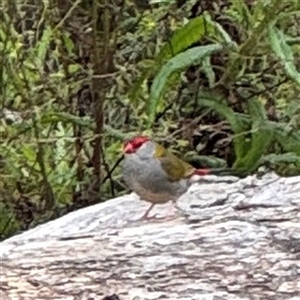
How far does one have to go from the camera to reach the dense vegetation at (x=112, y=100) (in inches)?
147

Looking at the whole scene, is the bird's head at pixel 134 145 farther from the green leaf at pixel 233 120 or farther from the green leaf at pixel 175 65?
the green leaf at pixel 233 120

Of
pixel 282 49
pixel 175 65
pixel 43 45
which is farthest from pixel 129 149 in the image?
pixel 43 45

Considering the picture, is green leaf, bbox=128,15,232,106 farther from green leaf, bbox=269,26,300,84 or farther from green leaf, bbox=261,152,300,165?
green leaf, bbox=261,152,300,165

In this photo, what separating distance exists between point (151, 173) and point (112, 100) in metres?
0.77

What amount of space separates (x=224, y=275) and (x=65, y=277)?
0.38 metres

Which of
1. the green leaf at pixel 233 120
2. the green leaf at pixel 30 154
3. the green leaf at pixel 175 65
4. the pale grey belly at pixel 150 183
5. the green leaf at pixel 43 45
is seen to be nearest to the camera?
the pale grey belly at pixel 150 183

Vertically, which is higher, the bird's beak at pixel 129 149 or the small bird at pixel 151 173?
the bird's beak at pixel 129 149

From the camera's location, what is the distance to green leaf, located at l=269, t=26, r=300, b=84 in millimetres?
3299

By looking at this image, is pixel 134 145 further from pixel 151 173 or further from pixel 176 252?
pixel 176 252

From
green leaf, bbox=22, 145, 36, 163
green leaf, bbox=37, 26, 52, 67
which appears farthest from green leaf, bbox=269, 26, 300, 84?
green leaf, bbox=22, 145, 36, 163

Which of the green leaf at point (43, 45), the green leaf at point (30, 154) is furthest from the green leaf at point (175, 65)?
the green leaf at point (30, 154)

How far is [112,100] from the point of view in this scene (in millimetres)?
3975

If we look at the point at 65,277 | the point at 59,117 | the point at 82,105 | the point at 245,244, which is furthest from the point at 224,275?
the point at 82,105

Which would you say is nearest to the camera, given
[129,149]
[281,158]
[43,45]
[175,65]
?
[129,149]
